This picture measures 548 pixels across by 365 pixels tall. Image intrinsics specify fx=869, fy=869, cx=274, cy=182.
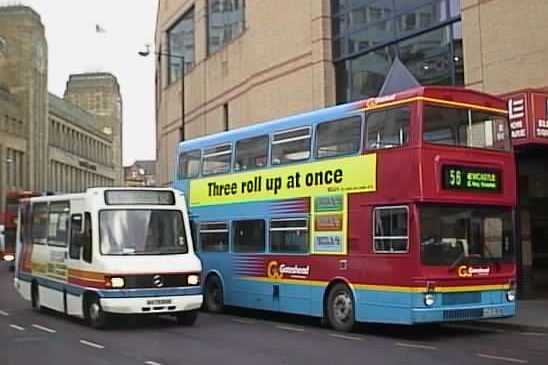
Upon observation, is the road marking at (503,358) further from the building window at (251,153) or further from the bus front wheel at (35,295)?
the bus front wheel at (35,295)

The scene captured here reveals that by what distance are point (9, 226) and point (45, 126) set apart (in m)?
65.4

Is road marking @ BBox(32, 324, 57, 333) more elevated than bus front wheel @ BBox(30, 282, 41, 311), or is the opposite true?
bus front wheel @ BBox(30, 282, 41, 311)

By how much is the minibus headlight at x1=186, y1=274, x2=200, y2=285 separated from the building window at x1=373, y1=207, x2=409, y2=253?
146 inches

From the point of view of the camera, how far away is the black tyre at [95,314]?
16.6 meters

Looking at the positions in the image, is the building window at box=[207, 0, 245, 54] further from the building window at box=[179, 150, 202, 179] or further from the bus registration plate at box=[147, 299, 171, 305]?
the bus registration plate at box=[147, 299, 171, 305]

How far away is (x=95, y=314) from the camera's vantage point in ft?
55.4

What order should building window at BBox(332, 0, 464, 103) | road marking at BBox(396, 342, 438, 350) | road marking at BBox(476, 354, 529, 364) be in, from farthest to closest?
building window at BBox(332, 0, 464, 103), road marking at BBox(396, 342, 438, 350), road marking at BBox(476, 354, 529, 364)

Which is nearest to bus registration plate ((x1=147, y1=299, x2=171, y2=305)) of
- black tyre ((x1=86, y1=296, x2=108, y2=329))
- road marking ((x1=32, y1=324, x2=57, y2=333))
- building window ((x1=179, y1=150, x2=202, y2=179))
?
black tyre ((x1=86, y1=296, x2=108, y2=329))

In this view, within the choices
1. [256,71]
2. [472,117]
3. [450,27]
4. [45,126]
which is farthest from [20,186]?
[472,117]

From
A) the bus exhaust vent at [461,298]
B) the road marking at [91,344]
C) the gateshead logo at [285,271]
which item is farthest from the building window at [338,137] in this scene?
the road marking at [91,344]

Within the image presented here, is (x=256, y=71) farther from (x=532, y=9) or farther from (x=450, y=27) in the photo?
(x=532, y=9)

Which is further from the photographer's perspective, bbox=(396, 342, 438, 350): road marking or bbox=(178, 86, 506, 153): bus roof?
bbox=(178, 86, 506, 153): bus roof

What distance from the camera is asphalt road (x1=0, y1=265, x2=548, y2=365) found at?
12.5 m

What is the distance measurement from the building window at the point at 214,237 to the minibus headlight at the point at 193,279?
3281 millimetres
